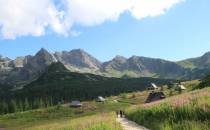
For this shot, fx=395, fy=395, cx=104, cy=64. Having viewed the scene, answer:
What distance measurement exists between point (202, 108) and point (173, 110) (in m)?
3.55

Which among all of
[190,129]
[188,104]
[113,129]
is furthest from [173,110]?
[190,129]

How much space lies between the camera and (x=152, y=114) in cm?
2958

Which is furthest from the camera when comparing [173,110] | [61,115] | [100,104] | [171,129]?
[100,104]

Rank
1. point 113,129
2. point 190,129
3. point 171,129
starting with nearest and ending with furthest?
point 190,129
point 171,129
point 113,129

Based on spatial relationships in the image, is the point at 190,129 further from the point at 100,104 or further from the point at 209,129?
the point at 100,104

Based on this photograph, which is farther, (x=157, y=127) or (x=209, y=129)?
(x=157, y=127)

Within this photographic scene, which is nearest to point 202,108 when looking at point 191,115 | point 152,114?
point 191,115

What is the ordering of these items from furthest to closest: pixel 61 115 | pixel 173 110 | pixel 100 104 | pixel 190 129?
pixel 100 104 < pixel 61 115 < pixel 173 110 < pixel 190 129

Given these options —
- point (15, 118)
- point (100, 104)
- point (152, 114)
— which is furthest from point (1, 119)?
point (152, 114)

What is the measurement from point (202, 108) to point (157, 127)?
3.10m

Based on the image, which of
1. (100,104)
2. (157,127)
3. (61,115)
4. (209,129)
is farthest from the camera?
(100,104)

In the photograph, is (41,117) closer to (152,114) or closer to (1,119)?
(1,119)

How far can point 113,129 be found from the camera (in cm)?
2053

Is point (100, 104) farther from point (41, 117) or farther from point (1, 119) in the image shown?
point (1, 119)
